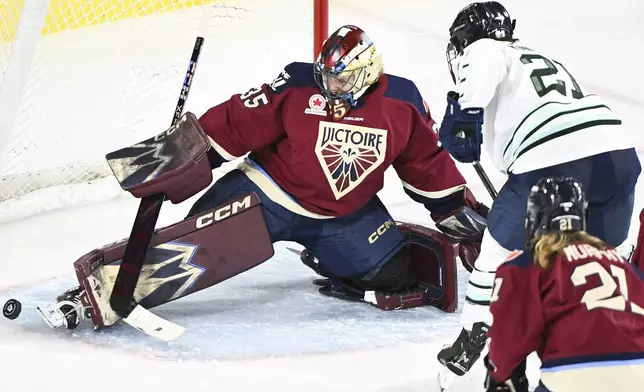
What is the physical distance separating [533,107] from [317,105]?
2.19ft

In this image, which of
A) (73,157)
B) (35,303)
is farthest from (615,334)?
(73,157)

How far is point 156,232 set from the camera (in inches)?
112

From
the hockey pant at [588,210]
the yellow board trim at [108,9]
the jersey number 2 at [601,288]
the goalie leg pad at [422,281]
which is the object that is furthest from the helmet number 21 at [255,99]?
the yellow board trim at [108,9]

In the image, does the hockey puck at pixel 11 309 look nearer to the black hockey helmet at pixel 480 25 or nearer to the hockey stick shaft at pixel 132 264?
the hockey stick shaft at pixel 132 264

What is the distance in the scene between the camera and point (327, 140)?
287 centimetres

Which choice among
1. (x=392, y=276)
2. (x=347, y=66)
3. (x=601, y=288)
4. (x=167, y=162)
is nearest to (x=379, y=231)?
(x=392, y=276)

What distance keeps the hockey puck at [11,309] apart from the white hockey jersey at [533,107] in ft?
4.09

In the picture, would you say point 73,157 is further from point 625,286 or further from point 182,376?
point 625,286

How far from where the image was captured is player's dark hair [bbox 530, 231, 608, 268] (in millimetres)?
1876

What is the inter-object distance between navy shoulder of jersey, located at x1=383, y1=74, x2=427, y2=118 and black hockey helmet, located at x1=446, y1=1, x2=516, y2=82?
1.26 ft

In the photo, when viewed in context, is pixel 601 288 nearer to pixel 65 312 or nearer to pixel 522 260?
pixel 522 260

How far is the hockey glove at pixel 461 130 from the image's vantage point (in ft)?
7.91

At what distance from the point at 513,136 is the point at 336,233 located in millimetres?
706

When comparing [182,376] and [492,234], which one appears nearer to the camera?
[492,234]
